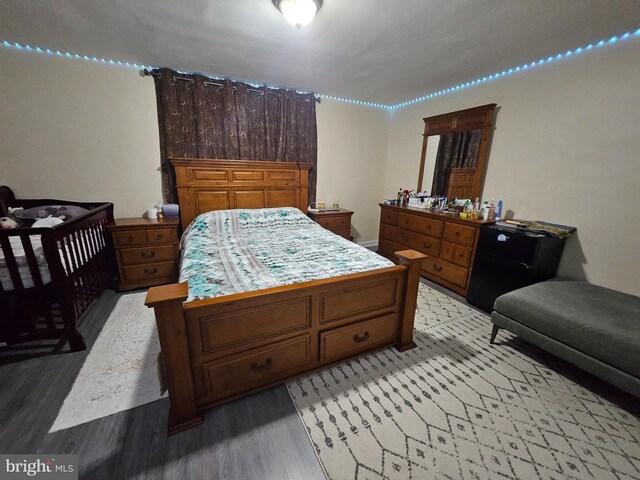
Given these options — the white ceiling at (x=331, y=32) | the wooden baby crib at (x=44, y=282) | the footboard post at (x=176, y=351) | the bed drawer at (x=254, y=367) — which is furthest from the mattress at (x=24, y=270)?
the white ceiling at (x=331, y=32)

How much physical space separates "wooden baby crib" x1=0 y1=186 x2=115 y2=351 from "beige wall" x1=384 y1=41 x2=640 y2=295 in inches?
166

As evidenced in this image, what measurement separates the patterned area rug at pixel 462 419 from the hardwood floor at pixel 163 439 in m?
0.13

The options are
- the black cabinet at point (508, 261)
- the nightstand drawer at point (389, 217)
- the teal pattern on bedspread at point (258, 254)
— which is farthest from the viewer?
the nightstand drawer at point (389, 217)

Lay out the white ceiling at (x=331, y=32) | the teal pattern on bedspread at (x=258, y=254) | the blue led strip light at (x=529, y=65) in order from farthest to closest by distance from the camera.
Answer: the blue led strip light at (x=529, y=65) < the white ceiling at (x=331, y=32) < the teal pattern on bedspread at (x=258, y=254)

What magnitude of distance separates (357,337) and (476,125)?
9.65 feet

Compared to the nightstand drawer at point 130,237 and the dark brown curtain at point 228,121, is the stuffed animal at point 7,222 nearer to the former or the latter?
the nightstand drawer at point 130,237

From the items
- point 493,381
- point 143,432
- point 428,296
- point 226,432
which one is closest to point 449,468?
point 493,381

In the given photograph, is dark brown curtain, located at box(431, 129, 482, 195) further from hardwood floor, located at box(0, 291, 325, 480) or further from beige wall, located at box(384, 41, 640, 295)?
hardwood floor, located at box(0, 291, 325, 480)

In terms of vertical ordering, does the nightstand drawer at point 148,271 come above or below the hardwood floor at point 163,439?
above

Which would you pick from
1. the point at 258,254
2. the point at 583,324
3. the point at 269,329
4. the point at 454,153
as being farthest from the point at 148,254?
the point at 454,153

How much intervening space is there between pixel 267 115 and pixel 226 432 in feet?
11.2

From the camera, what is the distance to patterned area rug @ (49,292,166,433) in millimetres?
1444

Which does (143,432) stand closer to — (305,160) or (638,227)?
(305,160)

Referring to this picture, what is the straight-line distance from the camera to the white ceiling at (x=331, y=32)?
1.70 meters
